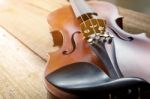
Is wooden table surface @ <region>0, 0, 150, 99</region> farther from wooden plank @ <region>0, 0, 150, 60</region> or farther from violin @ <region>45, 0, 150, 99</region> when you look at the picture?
violin @ <region>45, 0, 150, 99</region>

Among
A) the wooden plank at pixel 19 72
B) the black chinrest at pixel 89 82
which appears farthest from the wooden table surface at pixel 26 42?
the black chinrest at pixel 89 82

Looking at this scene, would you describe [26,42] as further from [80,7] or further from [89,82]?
[89,82]

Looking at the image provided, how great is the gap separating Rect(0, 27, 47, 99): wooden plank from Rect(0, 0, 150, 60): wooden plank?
0.03 meters

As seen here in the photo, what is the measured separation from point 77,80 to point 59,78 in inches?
1.2

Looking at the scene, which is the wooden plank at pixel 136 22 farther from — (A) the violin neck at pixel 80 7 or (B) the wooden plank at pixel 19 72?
(B) the wooden plank at pixel 19 72

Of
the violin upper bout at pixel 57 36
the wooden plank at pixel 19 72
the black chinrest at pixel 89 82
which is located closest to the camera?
the black chinrest at pixel 89 82

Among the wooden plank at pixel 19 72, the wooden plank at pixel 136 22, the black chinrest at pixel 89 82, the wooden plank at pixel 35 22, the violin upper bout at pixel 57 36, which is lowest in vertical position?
the wooden plank at pixel 19 72

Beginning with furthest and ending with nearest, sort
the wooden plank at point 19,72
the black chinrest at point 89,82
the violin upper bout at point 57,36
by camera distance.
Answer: the violin upper bout at point 57,36 → the wooden plank at point 19,72 → the black chinrest at point 89,82

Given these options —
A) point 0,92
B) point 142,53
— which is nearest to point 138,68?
point 142,53

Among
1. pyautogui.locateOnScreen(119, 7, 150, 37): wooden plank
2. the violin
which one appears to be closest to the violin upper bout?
the violin

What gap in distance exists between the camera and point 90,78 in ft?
1.29

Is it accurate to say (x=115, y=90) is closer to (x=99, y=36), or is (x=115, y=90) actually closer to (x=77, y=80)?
(x=77, y=80)

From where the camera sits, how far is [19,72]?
0.70m

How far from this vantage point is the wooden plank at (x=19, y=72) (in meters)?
0.62
